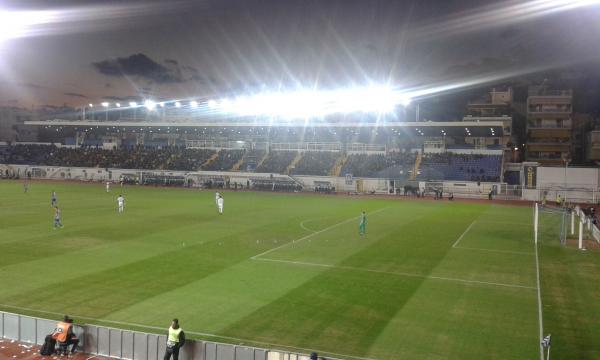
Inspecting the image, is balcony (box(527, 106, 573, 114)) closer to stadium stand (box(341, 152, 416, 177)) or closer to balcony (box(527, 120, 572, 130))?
balcony (box(527, 120, 572, 130))

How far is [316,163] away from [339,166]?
325 cm

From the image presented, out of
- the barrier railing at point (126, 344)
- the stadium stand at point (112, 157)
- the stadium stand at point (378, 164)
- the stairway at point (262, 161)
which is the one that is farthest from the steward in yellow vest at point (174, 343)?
the stadium stand at point (112, 157)

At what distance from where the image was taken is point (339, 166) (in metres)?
71.5

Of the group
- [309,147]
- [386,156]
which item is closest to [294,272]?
[386,156]

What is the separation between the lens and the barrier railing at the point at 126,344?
10.0m

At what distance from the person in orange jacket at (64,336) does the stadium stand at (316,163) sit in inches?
2307

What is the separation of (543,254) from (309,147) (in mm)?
56314

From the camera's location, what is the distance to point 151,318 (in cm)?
1316

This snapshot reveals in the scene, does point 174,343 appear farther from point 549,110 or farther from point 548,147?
point 549,110

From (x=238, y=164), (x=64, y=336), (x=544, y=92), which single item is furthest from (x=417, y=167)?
(x=64, y=336)

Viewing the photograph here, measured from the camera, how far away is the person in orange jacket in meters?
11.0

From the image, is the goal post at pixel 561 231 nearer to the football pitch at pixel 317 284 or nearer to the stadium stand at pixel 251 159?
the football pitch at pixel 317 284

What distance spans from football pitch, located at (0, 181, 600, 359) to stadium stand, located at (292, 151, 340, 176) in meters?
38.8

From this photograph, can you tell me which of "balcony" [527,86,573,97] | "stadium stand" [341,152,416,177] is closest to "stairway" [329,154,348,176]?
"stadium stand" [341,152,416,177]
